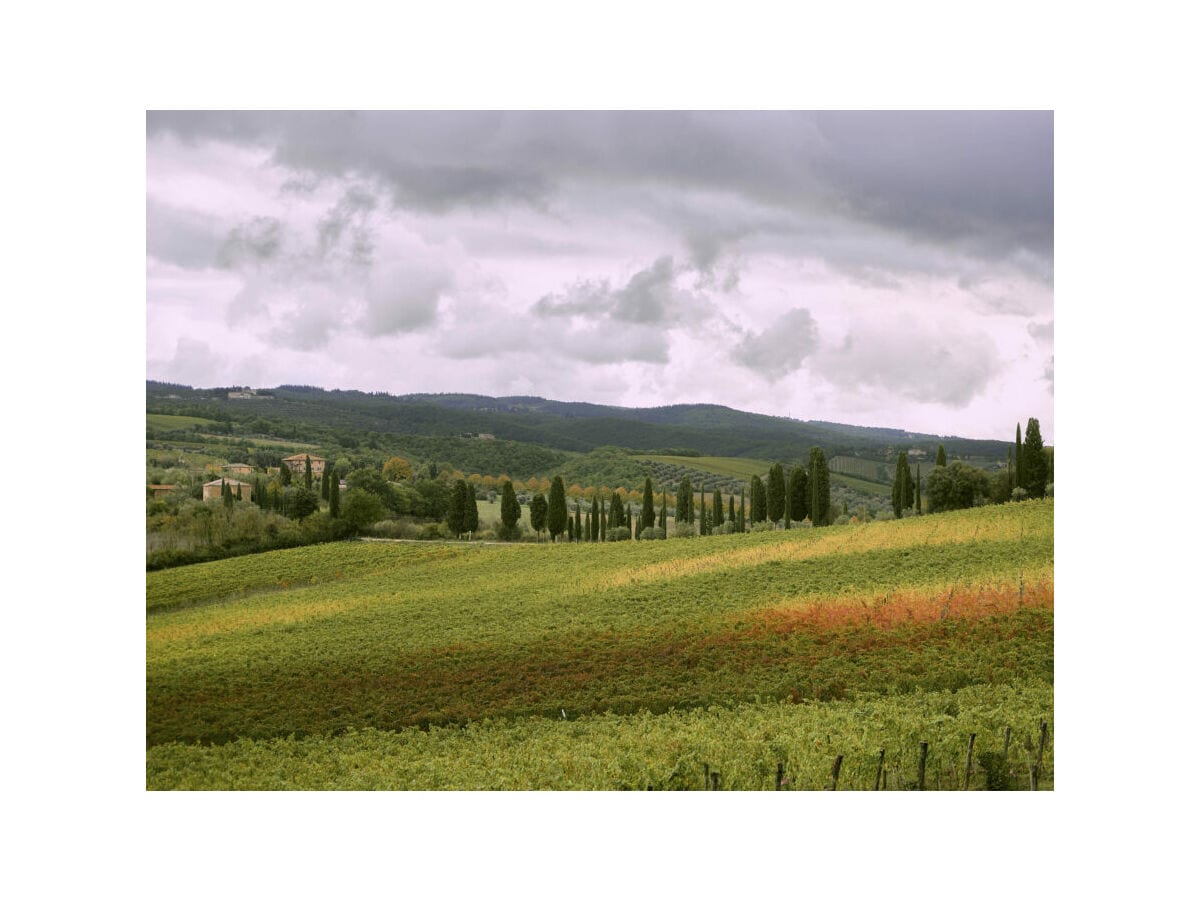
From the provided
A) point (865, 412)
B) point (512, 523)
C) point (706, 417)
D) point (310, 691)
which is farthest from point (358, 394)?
point (865, 412)

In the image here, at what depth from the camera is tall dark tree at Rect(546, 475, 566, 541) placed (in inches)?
319

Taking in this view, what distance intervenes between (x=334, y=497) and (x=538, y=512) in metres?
1.81

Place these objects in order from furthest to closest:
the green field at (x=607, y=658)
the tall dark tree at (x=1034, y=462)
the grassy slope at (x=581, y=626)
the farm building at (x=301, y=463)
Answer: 1. the farm building at (x=301, y=463)
2. the tall dark tree at (x=1034, y=462)
3. the grassy slope at (x=581, y=626)
4. the green field at (x=607, y=658)

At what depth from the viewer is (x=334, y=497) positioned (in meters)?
8.05

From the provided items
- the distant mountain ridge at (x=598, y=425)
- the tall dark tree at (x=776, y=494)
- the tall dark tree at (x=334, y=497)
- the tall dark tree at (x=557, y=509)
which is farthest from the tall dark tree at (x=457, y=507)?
the tall dark tree at (x=776, y=494)

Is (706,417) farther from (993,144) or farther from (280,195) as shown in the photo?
(280,195)

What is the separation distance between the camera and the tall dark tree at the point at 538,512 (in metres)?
8.12

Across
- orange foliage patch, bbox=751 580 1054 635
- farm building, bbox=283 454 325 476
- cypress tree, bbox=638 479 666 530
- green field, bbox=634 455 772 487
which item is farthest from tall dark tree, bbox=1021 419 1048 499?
farm building, bbox=283 454 325 476

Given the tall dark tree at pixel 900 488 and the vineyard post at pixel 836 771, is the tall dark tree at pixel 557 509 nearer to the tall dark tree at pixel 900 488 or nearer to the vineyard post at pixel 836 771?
the tall dark tree at pixel 900 488

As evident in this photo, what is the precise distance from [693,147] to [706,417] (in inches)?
89.7

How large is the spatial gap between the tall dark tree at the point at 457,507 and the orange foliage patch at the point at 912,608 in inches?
109

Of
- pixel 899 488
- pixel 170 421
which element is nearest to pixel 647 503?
pixel 899 488

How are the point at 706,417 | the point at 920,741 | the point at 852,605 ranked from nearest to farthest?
the point at 920,741
the point at 852,605
the point at 706,417

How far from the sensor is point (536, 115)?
23.4ft
